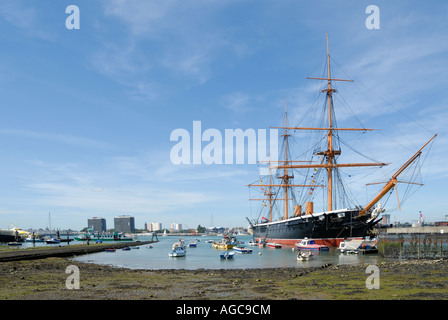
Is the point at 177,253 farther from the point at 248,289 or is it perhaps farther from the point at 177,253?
the point at 248,289

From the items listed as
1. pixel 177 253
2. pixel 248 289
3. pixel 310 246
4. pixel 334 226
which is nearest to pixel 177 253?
pixel 177 253

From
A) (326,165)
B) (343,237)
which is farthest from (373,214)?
(326,165)

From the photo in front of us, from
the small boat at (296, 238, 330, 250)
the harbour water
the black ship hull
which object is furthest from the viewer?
the black ship hull

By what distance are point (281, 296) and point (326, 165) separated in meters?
71.6

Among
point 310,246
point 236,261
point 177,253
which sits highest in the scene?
point 236,261

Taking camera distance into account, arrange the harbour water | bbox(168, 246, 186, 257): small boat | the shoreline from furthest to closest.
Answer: bbox(168, 246, 186, 257): small boat, the harbour water, the shoreline

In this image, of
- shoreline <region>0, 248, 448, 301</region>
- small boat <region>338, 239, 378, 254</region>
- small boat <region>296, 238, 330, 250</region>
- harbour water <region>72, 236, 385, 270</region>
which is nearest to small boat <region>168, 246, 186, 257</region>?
harbour water <region>72, 236, 385, 270</region>

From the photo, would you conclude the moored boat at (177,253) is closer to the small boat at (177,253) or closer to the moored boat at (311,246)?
the small boat at (177,253)

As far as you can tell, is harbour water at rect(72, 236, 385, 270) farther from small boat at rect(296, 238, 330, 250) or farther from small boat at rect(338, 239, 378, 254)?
small boat at rect(296, 238, 330, 250)

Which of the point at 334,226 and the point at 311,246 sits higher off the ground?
the point at 334,226

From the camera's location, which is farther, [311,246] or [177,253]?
[311,246]

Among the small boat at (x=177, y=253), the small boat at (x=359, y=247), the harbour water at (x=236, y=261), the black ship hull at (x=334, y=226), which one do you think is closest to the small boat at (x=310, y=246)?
the black ship hull at (x=334, y=226)
